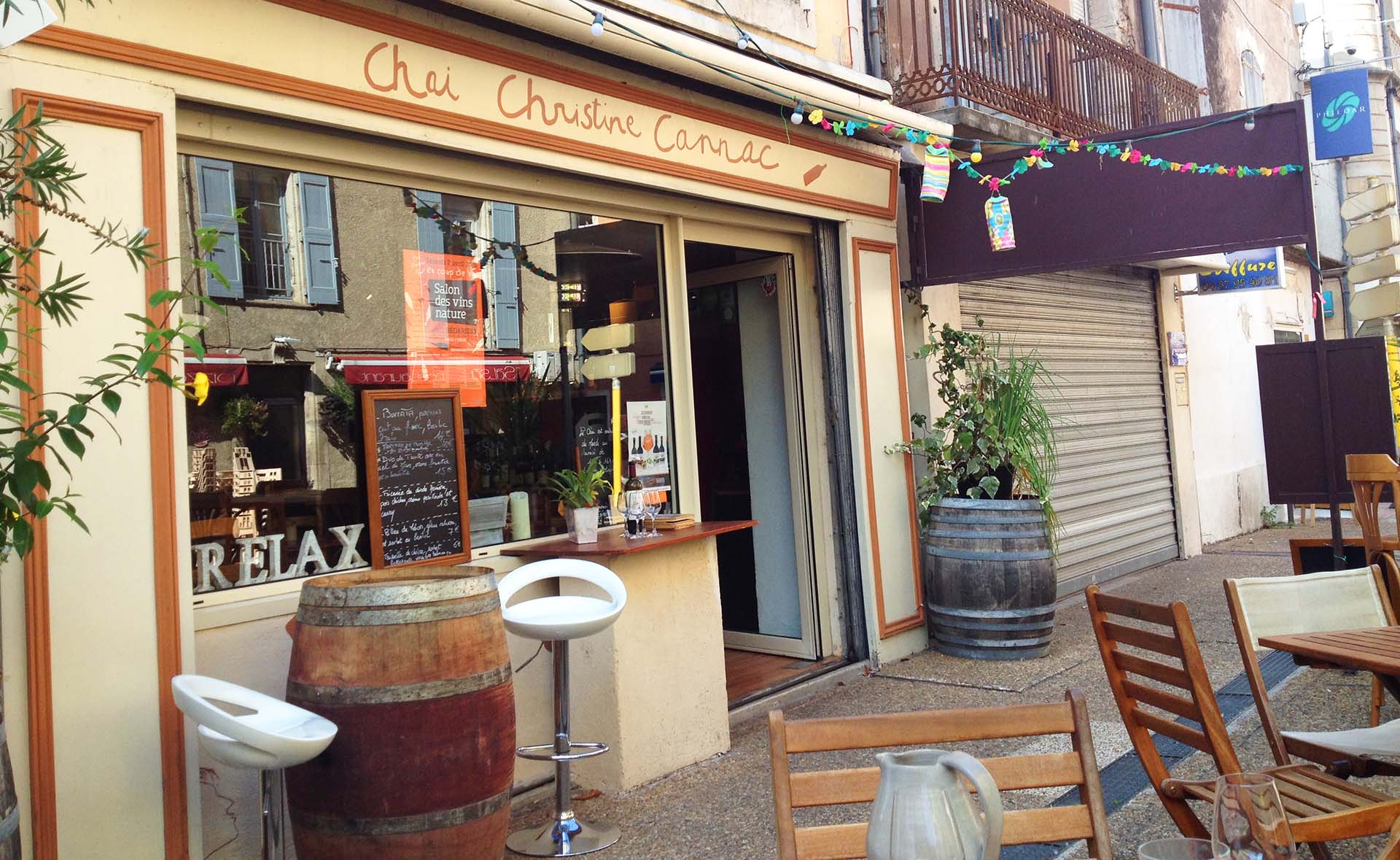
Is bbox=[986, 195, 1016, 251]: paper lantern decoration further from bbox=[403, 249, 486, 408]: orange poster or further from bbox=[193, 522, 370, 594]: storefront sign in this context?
bbox=[193, 522, 370, 594]: storefront sign

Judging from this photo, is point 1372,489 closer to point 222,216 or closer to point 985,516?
point 985,516

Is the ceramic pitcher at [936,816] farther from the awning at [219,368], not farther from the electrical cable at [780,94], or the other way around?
the electrical cable at [780,94]

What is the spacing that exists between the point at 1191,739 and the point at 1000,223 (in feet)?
13.5

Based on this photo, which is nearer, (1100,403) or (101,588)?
(101,588)

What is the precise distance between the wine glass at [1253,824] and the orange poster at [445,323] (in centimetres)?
352

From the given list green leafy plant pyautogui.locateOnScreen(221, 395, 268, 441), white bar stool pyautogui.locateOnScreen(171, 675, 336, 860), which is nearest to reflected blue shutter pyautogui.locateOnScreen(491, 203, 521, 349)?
green leafy plant pyautogui.locateOnScreen(221, 395, 268, 441)

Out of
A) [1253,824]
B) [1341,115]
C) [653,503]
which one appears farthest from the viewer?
[1341,115]

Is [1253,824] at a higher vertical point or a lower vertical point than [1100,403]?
lower

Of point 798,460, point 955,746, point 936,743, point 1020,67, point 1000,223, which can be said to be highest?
point 1020,67

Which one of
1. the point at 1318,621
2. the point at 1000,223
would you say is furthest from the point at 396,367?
the point at 1000,223

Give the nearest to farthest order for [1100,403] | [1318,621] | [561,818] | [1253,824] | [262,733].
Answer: [1253,824] → [262,733] → [1318,621] → [561,818] → [1100,403]

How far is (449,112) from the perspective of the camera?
13.8 ft

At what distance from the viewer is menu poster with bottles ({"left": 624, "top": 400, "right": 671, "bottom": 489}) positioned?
5.42m

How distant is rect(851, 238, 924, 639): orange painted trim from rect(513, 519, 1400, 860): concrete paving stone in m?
0.30
